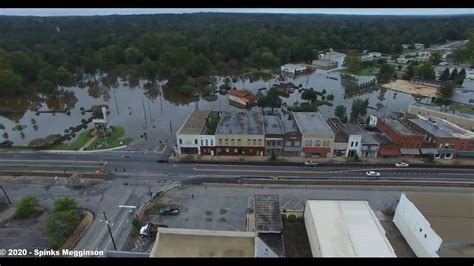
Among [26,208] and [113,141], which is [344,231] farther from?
[113,141]

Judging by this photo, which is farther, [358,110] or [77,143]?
[358,110]

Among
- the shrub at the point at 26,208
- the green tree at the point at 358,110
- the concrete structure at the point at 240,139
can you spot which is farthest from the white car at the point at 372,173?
the shrub at the point at 26,208

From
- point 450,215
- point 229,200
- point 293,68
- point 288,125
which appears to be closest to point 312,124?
point 288,125

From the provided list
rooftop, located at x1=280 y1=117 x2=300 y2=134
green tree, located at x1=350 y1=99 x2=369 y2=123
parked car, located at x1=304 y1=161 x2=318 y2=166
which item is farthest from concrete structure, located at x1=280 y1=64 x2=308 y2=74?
parked car, located at x1=304 y1=161 x2=318 y2=166
